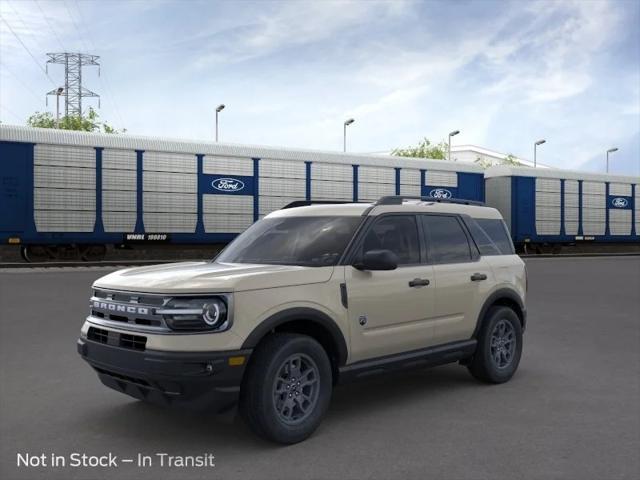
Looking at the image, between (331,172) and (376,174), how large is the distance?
2227mm

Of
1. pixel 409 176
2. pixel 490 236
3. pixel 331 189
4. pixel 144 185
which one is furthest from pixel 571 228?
pixel 490 236

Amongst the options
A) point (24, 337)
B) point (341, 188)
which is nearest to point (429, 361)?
point (24, 337)

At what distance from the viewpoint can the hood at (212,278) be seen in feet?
14.4

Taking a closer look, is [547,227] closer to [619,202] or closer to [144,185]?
[619,202]

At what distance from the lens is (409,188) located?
29.7m

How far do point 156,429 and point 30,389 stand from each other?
1.99m

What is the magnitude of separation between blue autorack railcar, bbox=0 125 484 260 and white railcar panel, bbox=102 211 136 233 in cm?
3

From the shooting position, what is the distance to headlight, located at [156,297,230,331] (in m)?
4.32

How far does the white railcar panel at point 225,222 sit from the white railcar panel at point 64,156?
4.70 meters

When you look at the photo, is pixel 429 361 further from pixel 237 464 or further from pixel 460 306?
pixel 237 464

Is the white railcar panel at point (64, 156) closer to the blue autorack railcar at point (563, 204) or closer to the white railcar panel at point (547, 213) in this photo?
the blue autorack railcar at point (563, 204)

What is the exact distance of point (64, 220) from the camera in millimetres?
22484

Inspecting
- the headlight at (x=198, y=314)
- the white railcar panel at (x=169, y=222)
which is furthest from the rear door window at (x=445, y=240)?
the white railcar panel at (x=169, y=222)

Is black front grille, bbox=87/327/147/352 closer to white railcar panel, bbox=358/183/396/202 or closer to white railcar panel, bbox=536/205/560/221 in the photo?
white railcar panel, bbox=358/183/396/202
